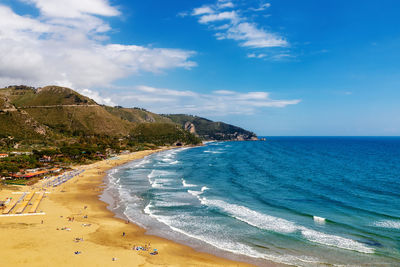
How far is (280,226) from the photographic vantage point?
36.6 metres

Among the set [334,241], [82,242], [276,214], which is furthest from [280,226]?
[82,242]

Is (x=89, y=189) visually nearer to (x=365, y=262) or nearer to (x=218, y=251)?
(x=218, y=251)

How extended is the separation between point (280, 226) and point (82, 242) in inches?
996

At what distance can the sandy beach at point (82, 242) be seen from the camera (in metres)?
26.9

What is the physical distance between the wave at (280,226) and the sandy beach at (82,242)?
1103cm

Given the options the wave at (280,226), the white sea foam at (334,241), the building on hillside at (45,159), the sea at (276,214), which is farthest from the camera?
the building on hillside at (45,159)

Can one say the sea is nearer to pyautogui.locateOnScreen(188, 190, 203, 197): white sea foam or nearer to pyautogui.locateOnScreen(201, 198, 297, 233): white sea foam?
pyautogui.locateOnScreen(188, 190, 203, 197): white sea foam

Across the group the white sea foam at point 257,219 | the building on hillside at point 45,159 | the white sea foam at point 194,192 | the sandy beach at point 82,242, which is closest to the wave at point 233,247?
the sandy beach at point 82,242

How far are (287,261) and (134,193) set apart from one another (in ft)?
123

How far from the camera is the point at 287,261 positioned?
89.0 ft

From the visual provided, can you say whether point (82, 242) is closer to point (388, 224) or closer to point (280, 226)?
point (280, 226)

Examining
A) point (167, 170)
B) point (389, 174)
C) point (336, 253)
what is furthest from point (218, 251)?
point (389, 174)

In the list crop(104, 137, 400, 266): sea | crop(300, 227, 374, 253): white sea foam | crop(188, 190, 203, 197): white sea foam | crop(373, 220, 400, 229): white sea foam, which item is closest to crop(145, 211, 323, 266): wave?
crop(104, 137, 400, 266): sea

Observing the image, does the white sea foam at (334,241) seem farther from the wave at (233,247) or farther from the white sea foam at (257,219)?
the wave at (233,247)
